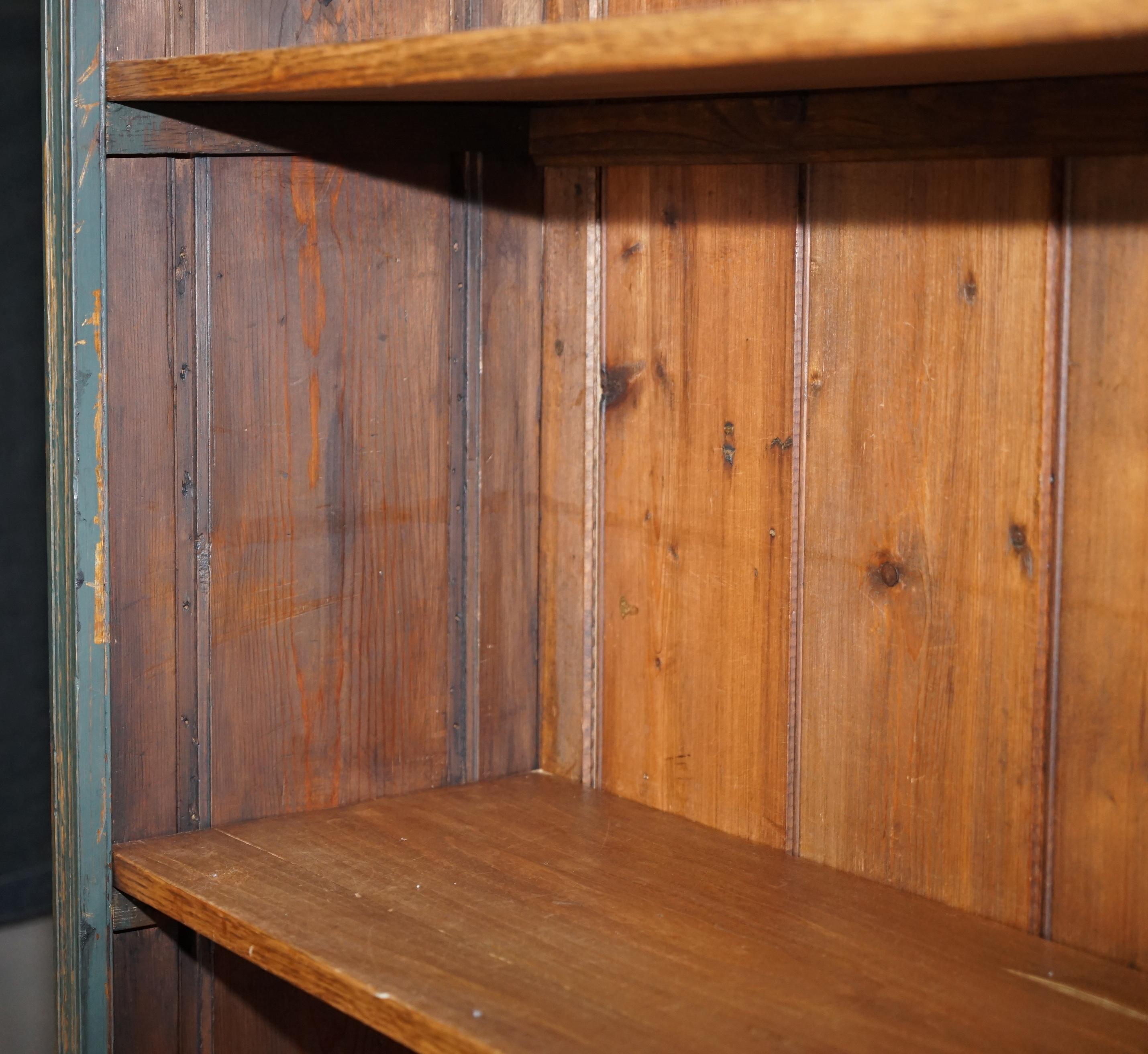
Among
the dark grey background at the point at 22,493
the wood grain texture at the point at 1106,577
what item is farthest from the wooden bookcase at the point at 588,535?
the dark grey background at the point at 22,493

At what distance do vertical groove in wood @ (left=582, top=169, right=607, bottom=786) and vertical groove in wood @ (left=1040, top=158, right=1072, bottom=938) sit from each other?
47 cm

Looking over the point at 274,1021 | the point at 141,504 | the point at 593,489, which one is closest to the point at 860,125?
the point at 593,489

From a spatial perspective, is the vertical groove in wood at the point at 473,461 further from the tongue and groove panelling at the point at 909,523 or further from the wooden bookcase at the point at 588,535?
the tongue and groove panelling at the point at 909,523

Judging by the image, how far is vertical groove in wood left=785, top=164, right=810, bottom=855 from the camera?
1.15 metres

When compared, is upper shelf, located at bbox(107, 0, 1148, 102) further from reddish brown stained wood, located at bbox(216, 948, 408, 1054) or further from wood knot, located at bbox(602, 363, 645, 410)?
reddish brown stained wood, located at bbox(216, 948, 408, 1054)

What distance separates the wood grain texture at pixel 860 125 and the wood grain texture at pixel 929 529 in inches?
0.8

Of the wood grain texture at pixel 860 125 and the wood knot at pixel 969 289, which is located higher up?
the wood grain texture at pixel 860 125

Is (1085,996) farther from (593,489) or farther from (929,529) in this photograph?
(593,489)

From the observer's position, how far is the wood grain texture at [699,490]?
119 cm

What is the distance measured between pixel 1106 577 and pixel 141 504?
0.76 meters

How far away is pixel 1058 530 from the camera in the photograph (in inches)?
39.3

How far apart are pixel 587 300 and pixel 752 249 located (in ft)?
0.70

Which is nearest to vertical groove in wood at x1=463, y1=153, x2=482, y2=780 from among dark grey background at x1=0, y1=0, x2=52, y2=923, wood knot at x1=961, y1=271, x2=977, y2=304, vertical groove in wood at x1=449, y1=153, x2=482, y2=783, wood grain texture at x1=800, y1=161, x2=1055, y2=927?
vertical groove in wood at x1=449, y1=153, x2=482, y2=783

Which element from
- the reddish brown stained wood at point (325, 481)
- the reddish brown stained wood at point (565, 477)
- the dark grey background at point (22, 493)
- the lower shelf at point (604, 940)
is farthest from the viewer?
the dark grey background at point (22, 493)
